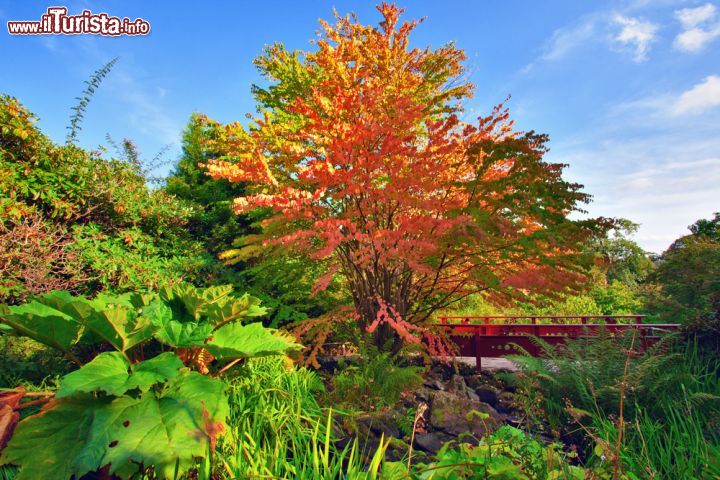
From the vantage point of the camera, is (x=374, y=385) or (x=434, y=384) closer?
(x=374, y=385)

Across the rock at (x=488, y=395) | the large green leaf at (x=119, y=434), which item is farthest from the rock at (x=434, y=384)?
the large green leaf at (x=119, y=434)

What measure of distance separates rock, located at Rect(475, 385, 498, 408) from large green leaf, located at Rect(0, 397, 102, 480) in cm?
389

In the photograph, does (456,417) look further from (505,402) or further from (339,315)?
(339,315)

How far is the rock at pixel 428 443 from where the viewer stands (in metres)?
3.06

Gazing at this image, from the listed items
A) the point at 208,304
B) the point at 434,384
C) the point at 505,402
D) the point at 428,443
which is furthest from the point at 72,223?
the point at 505,402

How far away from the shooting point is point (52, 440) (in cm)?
202

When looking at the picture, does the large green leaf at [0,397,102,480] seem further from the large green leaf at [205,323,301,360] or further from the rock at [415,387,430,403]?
the rock at [415,387,430,403]

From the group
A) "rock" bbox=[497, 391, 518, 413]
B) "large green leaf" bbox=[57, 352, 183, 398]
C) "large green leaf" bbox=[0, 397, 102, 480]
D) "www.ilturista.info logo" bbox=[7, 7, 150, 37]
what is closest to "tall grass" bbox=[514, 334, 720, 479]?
"rock" bbox=[497, 391, 518, 413]

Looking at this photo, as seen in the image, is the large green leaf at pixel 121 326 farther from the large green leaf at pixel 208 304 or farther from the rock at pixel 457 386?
the rock at pixel 457 386

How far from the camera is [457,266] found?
17.4ft

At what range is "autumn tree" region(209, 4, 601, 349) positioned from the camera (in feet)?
12.8

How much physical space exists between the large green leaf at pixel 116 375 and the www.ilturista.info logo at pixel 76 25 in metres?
5.86

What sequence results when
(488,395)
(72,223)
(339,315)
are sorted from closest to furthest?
1. (488,395)
2. (339,315)
3. (72,223)

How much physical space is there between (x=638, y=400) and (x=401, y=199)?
2998mm
